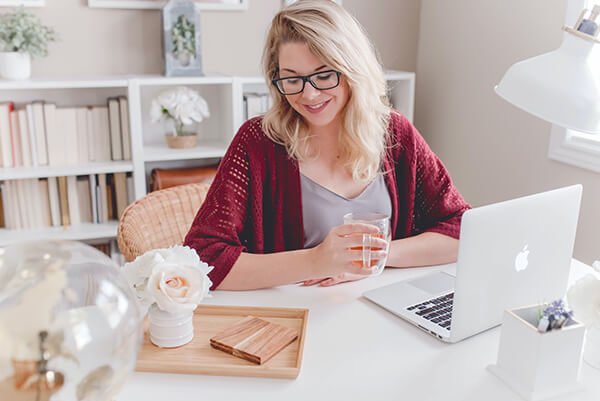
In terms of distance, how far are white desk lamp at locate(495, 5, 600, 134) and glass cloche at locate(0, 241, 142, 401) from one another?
2.41 feet

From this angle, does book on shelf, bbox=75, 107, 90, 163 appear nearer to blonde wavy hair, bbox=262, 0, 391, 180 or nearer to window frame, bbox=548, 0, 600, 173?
blonde wavy hair, bbox=262, 0, 391, 180

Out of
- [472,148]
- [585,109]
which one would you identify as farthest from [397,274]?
[472,148]

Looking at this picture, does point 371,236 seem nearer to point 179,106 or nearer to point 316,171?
point 316,171

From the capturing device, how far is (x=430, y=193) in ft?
5.60

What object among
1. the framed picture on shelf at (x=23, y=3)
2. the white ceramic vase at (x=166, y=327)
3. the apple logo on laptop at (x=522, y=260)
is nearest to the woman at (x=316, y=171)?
the white ceramic vase at (x=166, y=327)

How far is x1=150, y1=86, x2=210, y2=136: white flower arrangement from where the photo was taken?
2.68 m

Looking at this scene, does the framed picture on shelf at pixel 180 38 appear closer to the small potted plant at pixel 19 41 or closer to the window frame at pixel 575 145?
the small potted plant at pixel 19 41

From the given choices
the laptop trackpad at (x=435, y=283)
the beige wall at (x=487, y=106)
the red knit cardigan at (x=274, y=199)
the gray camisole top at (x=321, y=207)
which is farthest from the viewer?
the beige wall at (x=487, y=106)

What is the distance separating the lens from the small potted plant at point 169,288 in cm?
99

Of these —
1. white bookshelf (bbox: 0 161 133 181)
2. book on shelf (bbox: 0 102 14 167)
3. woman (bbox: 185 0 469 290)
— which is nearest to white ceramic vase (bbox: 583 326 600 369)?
woman (bbox: 185 0 469 290)

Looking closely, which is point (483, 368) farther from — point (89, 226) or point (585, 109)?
point (89, 226)

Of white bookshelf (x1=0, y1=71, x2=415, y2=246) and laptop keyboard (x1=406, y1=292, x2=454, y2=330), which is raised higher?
white bookshelf (x1=0, y1=71, x2=415, y2=246)

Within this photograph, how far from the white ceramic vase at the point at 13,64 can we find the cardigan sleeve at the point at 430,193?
1802mm

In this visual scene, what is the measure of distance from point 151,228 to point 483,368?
1.20 metres
